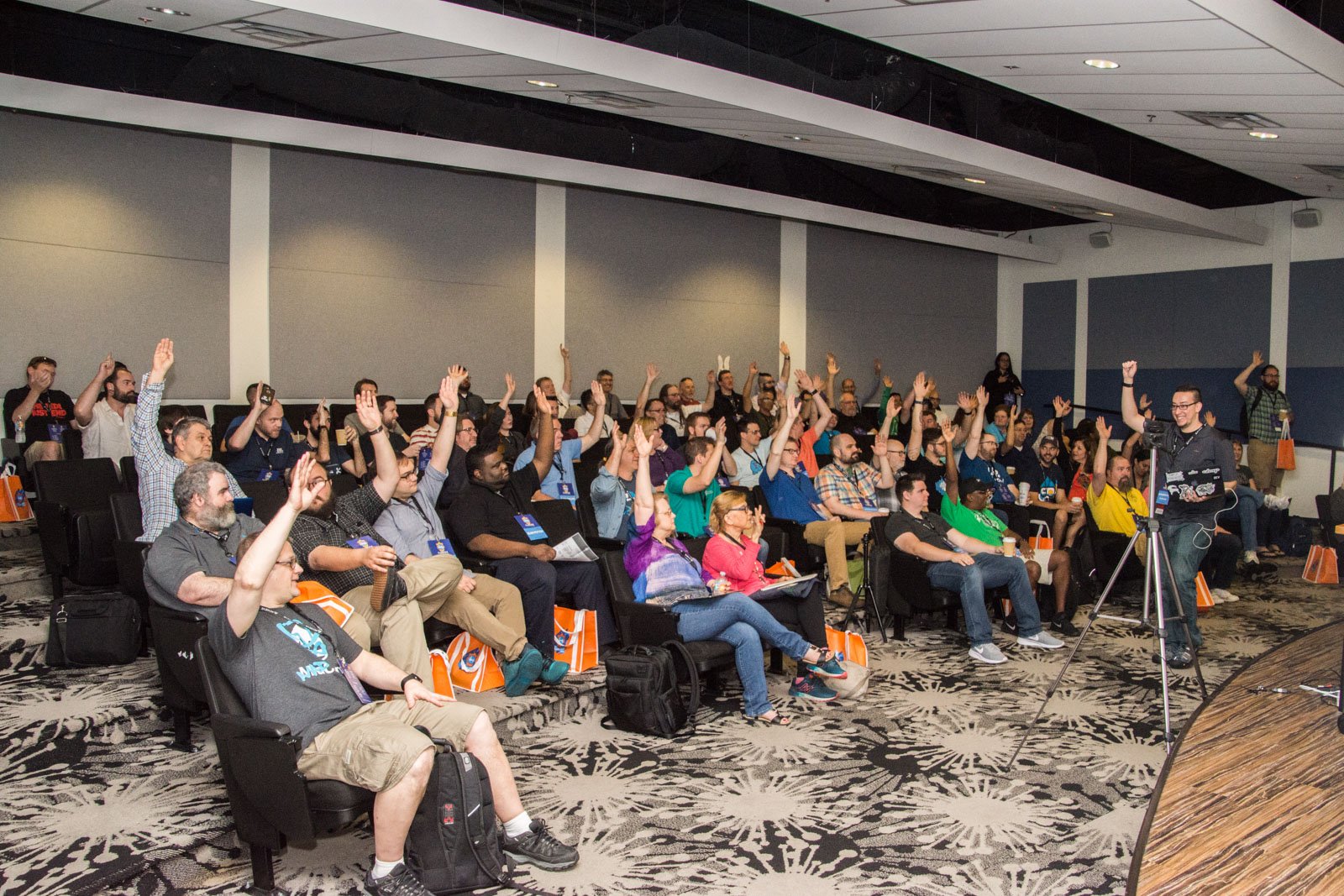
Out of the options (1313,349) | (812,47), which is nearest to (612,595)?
(812,47)

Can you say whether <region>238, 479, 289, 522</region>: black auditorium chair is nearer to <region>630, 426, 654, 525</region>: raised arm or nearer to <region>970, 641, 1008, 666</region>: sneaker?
<region>630, 426, 654, 525</region>: raised arm

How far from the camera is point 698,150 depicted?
979cm

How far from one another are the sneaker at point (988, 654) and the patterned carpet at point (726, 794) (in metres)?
0.34

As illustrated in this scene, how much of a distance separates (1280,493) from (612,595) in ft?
31.4

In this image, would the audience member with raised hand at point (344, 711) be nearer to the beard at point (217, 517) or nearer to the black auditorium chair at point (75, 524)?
the beard at point (217, 517)

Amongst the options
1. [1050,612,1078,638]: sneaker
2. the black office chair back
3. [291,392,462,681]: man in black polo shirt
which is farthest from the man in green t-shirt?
the black office chair back

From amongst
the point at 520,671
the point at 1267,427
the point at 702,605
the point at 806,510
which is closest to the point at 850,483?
the point at 806,510

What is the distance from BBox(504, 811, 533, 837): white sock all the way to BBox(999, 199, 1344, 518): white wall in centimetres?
1071

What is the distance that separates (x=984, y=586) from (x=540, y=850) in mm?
3419

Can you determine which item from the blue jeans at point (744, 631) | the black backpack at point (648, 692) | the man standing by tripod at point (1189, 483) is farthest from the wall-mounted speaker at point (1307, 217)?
the black backpack at point (648, 692)

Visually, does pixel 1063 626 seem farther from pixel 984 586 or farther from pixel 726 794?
pixel 726 794

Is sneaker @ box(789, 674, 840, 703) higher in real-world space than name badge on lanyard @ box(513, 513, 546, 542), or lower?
lower

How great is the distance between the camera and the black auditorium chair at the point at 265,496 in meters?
5.04

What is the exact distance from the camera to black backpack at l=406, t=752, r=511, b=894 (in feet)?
9.78
